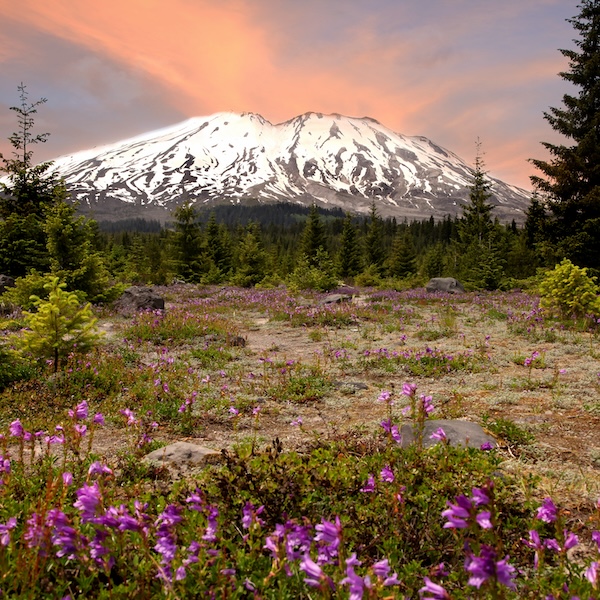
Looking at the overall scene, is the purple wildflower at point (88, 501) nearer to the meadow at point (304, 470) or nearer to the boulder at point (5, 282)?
the meadow at point (304, 470)

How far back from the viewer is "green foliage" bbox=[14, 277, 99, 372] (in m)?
7.94

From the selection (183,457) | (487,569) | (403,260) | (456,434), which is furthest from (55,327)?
(403,260)

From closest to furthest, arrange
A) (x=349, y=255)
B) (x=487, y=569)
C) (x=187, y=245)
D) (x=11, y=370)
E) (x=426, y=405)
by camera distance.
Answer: (x=487, y=569)
(x=426, y=405)
(x=11, y=370)
(x=187, y=245)
(x=349, y=255)

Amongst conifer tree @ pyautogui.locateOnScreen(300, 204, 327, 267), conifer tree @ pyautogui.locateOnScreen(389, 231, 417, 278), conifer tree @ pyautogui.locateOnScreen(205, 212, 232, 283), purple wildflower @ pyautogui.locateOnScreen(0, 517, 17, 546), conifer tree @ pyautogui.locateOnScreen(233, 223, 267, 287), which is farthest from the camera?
conifer tree @ pyautogui.locateOnScreen(300, 204, 327, 267)

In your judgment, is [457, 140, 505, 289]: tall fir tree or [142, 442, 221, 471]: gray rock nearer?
[142, 442, 221, 471]: gray rock

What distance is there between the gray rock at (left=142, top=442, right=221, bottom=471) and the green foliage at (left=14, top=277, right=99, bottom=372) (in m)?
4.39

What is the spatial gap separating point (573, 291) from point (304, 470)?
1301 centimetres

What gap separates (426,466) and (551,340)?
9863 mm

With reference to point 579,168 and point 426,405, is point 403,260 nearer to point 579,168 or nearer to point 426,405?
point 579,168

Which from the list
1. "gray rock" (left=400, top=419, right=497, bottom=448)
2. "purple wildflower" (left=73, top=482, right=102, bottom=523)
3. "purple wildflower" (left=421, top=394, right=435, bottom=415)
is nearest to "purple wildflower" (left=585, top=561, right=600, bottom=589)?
"purple wildflower" (left=421, top=394, right=435, bottom=415)

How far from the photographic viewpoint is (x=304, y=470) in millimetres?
3889

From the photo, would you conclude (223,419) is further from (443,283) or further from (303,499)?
(443,283)

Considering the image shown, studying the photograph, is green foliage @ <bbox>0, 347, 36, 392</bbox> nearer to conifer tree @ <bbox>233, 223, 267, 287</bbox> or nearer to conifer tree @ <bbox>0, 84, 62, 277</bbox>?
conifer tree @ <bbox>0, 84, 62, 277</bbox>

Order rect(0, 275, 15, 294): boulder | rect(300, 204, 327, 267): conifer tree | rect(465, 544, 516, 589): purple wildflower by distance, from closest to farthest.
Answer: rect(465, 544, 516, 589): purple wildflower
rect(0, 275, 15, 294): boulder
rect(300, 204, 327, 267): conifer tree
